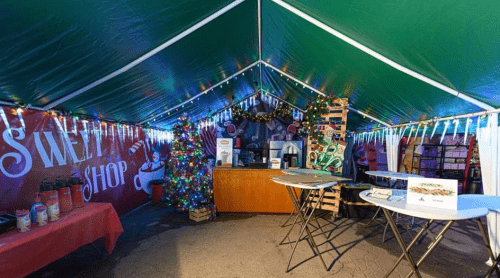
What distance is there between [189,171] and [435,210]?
4.26 m

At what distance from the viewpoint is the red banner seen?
2.67m

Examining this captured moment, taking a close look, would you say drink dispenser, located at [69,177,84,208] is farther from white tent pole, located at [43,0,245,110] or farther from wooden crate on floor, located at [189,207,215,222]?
wooden crate on floor, located at [189,207,215,222]

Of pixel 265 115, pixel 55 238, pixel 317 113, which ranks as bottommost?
pixel 55 238

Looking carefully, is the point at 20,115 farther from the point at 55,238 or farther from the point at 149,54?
the point at 149,54

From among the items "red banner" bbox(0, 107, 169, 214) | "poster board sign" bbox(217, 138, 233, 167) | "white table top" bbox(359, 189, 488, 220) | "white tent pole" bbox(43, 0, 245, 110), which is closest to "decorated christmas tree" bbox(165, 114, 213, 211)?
"poster board sign" bbox(217, 138, 233, 167)

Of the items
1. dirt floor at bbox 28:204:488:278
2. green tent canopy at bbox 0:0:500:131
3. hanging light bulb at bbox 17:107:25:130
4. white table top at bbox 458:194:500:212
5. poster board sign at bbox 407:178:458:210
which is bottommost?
dirt floor at bbox 28:204:488:278

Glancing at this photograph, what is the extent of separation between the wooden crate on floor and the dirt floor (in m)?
0.16

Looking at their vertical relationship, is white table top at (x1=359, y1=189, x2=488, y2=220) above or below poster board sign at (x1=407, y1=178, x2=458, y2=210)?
below

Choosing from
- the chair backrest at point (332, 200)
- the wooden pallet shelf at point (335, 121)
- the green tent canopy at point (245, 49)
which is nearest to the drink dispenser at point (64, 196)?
the green tent canopy at point (245, 49)

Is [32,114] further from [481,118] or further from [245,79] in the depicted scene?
[481,118]

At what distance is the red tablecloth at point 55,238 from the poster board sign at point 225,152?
2435mm

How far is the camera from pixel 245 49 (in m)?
3.79

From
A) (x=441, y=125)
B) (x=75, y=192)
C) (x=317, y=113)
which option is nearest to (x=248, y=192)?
(x=317, y=113)

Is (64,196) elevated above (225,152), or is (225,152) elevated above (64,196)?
(225,152)
